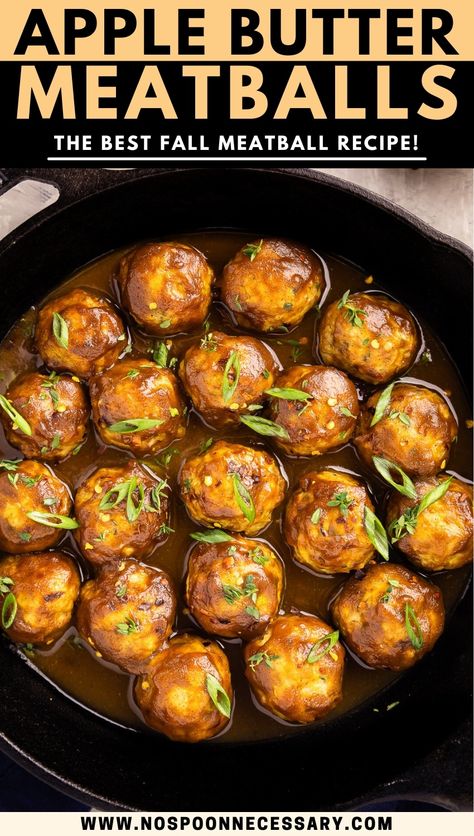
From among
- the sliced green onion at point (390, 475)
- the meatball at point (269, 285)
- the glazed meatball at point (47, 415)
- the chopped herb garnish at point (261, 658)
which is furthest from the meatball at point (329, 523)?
the glazed meatball at point (47, 415)

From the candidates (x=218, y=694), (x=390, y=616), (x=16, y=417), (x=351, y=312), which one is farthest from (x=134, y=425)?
(x=390, y=616)

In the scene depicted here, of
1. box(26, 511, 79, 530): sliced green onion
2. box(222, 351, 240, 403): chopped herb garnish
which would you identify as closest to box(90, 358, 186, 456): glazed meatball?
box(222, 351, 240, 403): chopped herb garnish

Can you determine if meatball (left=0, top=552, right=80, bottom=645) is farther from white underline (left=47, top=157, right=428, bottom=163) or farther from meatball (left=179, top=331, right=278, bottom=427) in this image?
white underline (left=47, top=157, right=428, bottom=163)

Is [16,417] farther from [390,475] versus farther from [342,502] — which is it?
[390,475]

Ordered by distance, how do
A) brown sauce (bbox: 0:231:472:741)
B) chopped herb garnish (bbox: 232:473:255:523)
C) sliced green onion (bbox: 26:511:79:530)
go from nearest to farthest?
chopped herb garnish (bbox: 232:473:255:523)
sliced green onion (bbox: 26:511:79:530)
brown sauce (bbox: 0:231:472:741)

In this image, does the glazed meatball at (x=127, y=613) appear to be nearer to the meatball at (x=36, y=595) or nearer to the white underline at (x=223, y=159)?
the meatball at (x=36, y=595)

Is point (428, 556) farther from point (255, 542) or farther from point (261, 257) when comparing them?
point (261, 257)

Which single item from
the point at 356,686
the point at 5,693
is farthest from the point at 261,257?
the point at 5,693
